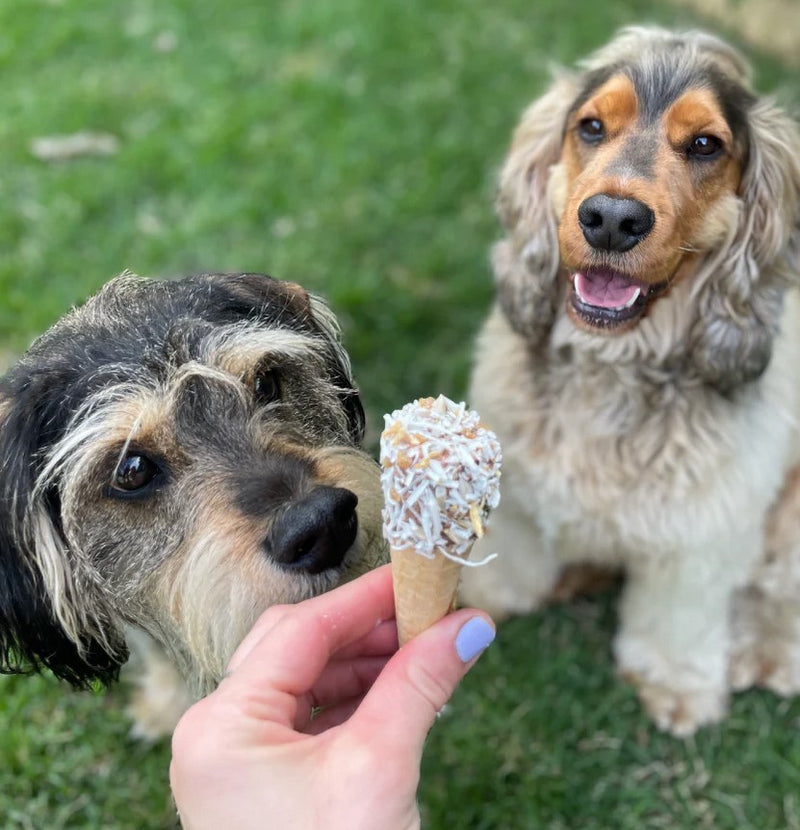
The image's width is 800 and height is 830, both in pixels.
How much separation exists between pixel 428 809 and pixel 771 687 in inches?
60.7

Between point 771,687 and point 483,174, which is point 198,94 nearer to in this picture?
point 483,174

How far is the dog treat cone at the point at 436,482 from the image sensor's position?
1527 mm

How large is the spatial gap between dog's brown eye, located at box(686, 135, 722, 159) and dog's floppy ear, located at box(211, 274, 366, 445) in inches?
47.9

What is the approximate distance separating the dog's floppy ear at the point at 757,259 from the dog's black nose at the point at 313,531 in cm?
139

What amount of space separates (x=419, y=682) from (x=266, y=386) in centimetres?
101

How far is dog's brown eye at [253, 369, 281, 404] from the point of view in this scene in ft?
7.52

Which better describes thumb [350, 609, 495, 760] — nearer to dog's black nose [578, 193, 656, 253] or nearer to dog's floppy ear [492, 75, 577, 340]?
dog's black nose [578, 193, 656, 253]

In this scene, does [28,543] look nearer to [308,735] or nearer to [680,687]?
[308,735]

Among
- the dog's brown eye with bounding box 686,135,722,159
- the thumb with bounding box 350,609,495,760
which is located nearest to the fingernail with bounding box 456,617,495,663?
the thumb with bounding box 350,609,495,760

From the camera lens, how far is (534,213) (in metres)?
2.89

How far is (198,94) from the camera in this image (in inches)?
223

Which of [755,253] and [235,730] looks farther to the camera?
[755,253]

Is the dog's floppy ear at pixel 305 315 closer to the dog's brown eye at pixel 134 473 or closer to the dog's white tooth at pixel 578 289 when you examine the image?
the dog's brown eye at pixel 134 473

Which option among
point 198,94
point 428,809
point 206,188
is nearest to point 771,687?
point 428,809
